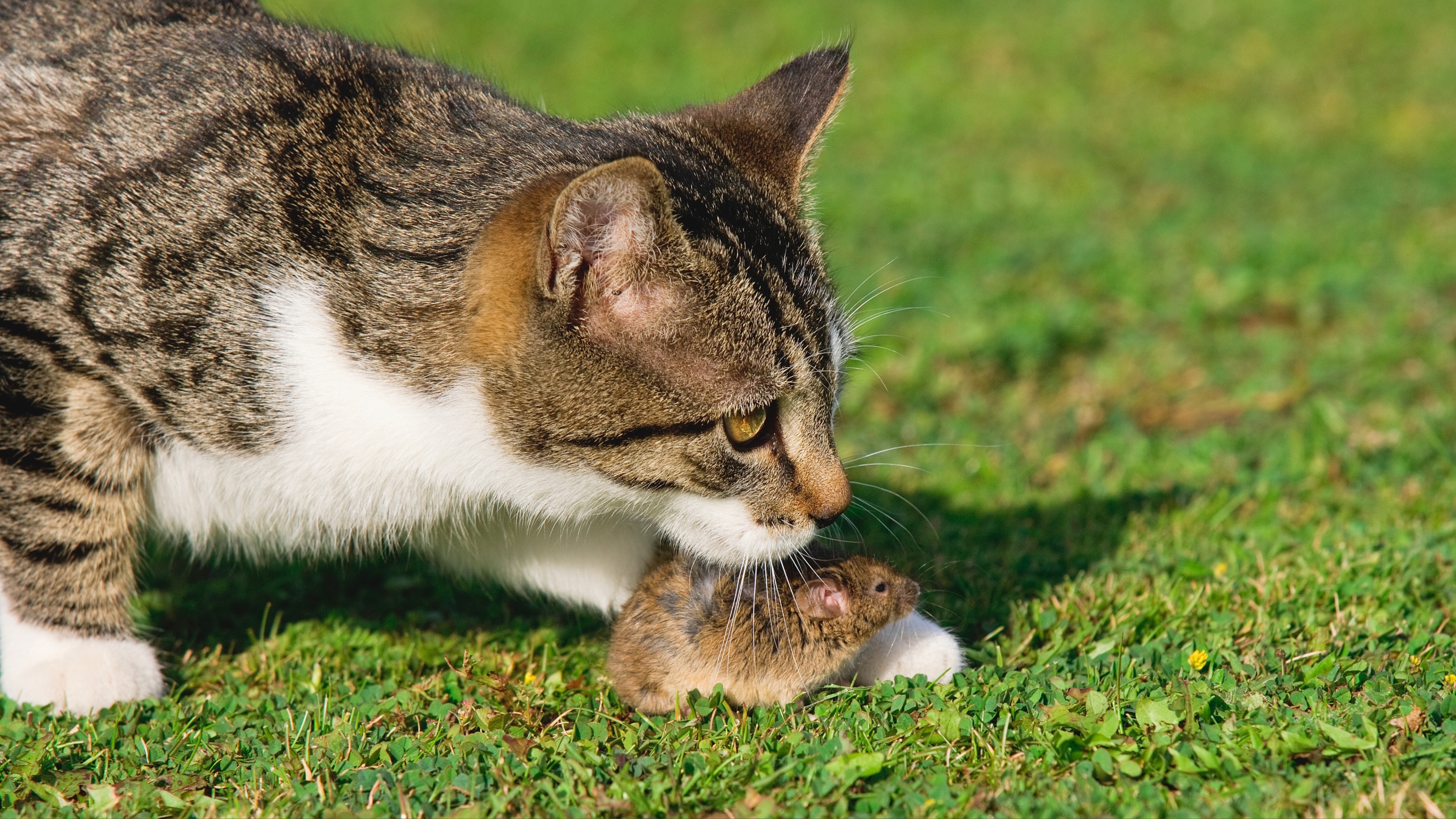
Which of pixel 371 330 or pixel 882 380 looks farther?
pixel 882 380

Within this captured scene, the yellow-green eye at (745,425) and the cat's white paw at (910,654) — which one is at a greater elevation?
the yellow-green eye at (745,425)

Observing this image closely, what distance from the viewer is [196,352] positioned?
11.8 ft

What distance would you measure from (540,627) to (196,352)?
1.57 metres

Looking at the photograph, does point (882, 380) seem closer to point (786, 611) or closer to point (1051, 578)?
point (1051, 578)

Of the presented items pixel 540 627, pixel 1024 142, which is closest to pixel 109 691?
pixel 540 627

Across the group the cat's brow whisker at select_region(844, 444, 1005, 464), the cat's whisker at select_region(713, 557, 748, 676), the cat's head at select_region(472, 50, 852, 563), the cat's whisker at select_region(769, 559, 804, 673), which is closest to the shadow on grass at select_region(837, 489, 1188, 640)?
the cat's brow whisker at select_region(844, 444, 1005, 464)

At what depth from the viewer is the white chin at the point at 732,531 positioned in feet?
11.6

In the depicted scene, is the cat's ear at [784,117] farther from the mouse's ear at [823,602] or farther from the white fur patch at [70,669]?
the white fur patch at [70,669]

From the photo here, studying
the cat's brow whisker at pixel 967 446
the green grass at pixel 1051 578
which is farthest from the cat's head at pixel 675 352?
the cat's brow whisker at pixel 967 446

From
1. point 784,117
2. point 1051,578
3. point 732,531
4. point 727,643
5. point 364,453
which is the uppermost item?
point 784,117

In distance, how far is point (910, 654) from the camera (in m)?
3.89

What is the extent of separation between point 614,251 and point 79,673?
6.98ft

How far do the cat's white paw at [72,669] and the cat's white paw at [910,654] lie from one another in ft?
7.03

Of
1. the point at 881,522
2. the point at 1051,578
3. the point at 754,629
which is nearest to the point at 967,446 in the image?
the point at 881,522
